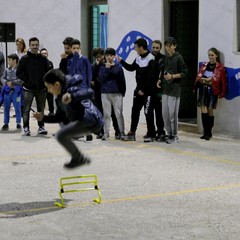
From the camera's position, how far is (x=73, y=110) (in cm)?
777

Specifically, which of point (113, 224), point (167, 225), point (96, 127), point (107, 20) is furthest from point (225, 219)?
point (107, 20)

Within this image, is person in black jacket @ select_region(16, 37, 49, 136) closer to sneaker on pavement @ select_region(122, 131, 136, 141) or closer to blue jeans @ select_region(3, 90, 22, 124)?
A: blue jeans @ select_region(3, 90, 22, 124)

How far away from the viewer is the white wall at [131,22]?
14.8m

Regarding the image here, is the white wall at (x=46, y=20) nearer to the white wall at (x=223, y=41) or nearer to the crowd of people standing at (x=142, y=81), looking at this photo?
the crowd of people standing at (x=142, y=81)

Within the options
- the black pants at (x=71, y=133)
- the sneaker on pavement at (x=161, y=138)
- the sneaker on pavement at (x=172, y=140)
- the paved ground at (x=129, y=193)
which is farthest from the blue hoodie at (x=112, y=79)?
the black pants at (x=71, y=133)

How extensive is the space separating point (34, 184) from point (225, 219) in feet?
9.56

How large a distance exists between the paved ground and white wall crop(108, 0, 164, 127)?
3.13m

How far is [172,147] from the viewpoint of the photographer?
12.0m

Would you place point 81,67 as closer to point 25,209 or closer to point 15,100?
point 15,100

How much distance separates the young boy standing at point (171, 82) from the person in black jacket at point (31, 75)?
2.55 m

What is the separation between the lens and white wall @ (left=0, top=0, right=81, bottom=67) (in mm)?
17562

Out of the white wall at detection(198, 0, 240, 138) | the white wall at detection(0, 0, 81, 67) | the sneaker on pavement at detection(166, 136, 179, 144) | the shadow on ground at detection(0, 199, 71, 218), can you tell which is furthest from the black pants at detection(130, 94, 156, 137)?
the white wall at detection(0, 0, 81, 67)

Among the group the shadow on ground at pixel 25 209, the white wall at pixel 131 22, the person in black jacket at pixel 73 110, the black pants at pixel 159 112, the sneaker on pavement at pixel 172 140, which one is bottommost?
the shadow on ground at pixel 25 209

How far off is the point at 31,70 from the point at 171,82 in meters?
2.92
